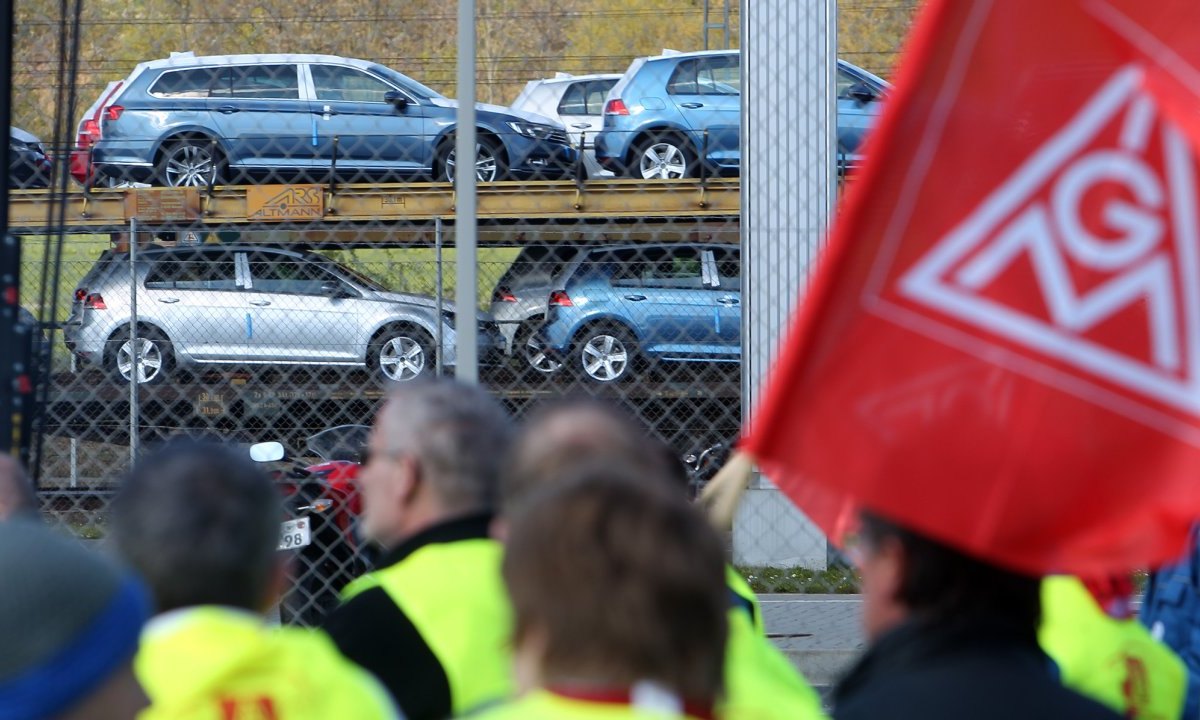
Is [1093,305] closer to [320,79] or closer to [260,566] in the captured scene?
[260,566]

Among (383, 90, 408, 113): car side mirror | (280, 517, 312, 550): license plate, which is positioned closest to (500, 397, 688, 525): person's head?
(280, 517, 312, 550): license plate

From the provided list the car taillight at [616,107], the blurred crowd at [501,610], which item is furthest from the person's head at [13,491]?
the car taillight at [616,107]

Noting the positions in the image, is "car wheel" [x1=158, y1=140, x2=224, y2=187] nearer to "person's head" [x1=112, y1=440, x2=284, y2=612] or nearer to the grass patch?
the grass patch

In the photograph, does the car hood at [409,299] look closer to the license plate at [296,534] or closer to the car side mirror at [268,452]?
the car side mirror at [268,452]

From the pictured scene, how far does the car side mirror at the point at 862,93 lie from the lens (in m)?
12.7

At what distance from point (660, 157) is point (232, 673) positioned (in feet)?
40.5

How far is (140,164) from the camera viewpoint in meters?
12.1

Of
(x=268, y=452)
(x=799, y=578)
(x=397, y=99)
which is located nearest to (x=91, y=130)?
(x=397, y=99)

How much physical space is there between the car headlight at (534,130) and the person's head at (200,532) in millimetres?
11599

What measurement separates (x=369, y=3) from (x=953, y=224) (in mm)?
32535

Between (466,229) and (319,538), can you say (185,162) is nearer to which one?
(319,538)

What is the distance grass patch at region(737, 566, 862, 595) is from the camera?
20.4ft

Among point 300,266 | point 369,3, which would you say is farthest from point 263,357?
point 369,3

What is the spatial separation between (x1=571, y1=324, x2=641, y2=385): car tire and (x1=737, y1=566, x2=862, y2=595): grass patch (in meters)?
2.35
